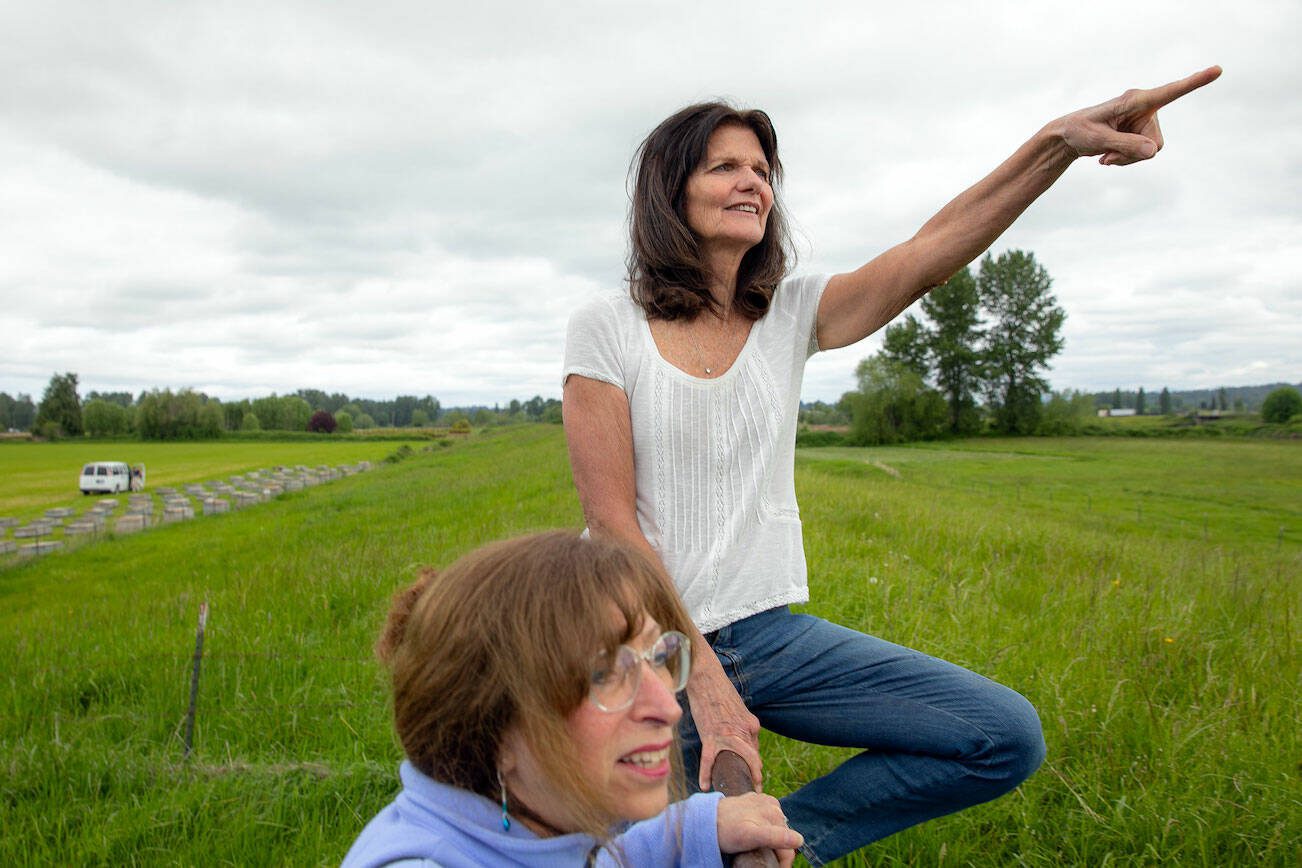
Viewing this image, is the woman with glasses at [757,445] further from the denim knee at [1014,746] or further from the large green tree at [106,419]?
the large green tree at [106,419]

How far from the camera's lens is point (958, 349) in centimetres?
7550

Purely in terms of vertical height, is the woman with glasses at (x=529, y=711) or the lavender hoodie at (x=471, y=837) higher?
the woman with glasses at (x=529, y=711)

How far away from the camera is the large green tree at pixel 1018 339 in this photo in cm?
7600

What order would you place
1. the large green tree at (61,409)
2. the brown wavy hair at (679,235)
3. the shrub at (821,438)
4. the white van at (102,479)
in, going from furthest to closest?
the large green tree at (61,409) → the shrub at (821,438) → the white van at (102,479) → the brown wavy hair at (679,235)

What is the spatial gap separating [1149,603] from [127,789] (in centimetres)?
520

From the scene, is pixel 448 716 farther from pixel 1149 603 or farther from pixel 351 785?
pixel 1149 603

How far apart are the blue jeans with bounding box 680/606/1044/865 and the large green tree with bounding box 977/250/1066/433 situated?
80.2m

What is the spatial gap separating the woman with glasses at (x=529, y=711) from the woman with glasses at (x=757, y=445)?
1.38 ft

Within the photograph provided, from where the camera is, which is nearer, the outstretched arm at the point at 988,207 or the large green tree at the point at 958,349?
the outstretched arm at the point at 988,207

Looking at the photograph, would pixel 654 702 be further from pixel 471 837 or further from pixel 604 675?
pixel 471 837

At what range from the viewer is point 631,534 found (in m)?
1.86

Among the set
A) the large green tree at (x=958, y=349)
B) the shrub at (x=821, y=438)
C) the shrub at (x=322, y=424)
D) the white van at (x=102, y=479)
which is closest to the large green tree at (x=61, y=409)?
→ the shrub at (x=322, y=424)

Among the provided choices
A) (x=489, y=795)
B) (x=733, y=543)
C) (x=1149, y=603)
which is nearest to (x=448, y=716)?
(x=489, y=795)

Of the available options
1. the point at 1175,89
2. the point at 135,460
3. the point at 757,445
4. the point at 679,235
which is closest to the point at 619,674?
the point at 757,445
